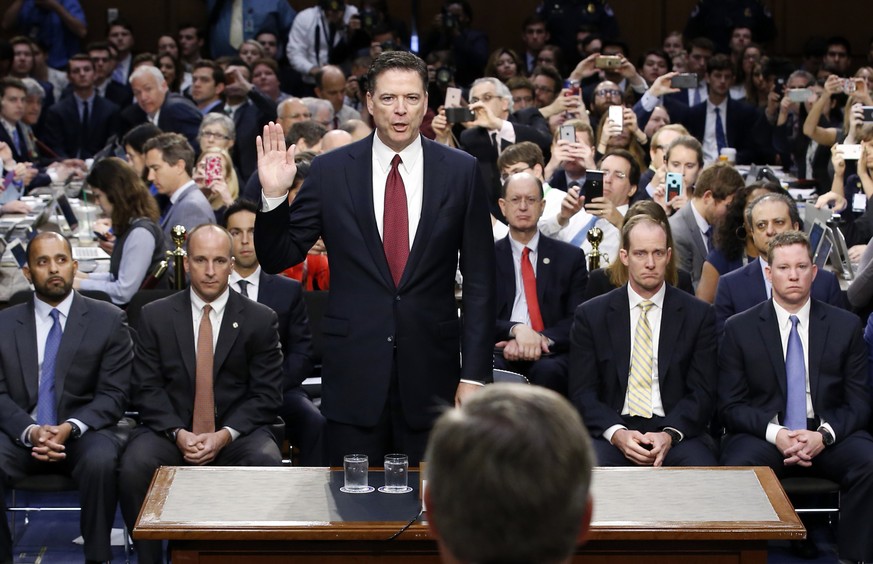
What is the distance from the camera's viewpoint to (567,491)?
1.45m

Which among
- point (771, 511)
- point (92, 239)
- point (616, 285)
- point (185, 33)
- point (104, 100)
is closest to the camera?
point (771, 511)

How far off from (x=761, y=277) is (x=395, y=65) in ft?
8.34

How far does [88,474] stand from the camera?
4.94 meters

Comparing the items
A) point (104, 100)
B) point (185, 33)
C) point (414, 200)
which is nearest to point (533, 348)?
point (414, 200)

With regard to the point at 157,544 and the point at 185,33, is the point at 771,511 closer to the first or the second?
the point at 157,544

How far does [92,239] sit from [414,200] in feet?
15.5

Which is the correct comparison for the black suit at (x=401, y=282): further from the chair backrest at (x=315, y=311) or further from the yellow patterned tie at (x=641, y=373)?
the chair backrest at (x=315, y=311)

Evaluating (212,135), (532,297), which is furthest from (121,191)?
(212,135)

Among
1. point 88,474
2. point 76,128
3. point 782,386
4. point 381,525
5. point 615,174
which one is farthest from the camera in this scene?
point 76,128

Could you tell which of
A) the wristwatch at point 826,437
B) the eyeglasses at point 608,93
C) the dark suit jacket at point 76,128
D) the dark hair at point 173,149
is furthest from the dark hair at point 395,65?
the dark suit jacket at point 76,128

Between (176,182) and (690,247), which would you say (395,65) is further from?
(176,182)

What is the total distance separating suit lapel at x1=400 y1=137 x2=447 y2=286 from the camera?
3.77 m

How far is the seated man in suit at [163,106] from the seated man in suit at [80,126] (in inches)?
32.0

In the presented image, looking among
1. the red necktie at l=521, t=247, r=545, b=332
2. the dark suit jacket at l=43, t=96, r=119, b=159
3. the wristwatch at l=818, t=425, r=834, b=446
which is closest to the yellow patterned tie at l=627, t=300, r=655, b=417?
the wristwatch at l=818, t=425, r=834, b=446
